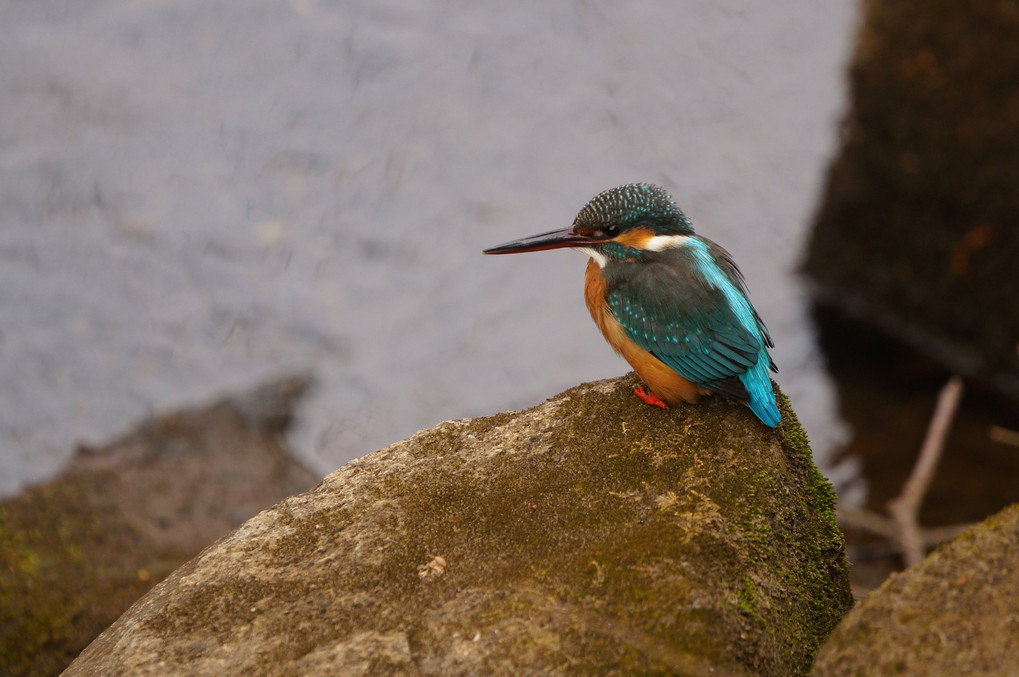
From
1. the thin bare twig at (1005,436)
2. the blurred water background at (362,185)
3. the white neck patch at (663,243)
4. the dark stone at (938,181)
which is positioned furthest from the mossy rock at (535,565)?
the dark stone at (938,181)

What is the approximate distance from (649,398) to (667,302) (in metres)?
0.34

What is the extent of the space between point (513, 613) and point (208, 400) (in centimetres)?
421

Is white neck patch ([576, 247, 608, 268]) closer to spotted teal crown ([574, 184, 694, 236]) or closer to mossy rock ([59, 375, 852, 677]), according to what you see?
spotted teal crown ([574, 184, 694, 236])

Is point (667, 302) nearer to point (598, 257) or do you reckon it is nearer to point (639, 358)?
point (639, 358)

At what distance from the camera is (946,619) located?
1.91 meters

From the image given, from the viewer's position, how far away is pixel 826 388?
6895mm

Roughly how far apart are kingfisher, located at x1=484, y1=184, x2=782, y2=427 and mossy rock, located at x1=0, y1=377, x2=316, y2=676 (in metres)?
2.34

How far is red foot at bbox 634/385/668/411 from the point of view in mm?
2978

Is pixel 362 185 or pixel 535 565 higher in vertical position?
pixel 535 565

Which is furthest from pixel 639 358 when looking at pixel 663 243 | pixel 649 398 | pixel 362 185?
pixel 362 185

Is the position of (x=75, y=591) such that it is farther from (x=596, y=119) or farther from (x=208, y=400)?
(x=596, y=119)

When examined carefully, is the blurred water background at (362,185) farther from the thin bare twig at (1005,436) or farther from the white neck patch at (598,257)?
the white neck patch at (598,257)

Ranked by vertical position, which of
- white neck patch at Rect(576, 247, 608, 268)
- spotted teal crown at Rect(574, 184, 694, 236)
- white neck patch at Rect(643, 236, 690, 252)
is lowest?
white neck patch at Rect(576, 247, 608, 268)

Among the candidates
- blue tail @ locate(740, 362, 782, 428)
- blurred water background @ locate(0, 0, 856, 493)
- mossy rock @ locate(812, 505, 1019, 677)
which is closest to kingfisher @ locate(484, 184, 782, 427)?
blue tail @ locate(740, 362, 782, 428)
